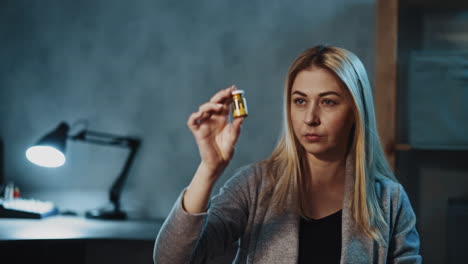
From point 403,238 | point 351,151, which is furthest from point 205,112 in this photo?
point 403,238

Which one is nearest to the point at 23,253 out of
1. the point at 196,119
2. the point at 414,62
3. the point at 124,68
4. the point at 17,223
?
the point at 17,223

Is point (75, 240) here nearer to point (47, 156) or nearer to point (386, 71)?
point (47, 156)

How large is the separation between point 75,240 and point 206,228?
2.21 ft

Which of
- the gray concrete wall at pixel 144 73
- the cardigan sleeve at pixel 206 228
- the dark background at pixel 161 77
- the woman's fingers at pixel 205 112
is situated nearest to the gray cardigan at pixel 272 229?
the cardigan sleeve at pixel 206 228

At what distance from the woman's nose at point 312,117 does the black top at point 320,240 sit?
0.28 meters

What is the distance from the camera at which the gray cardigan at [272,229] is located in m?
1.51

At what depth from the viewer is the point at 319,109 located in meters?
1.55

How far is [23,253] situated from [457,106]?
169 cm

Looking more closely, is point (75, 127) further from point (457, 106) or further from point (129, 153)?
point (457, 106)

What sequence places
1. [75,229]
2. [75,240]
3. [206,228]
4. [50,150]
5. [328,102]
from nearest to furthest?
[206,228] → [328,102] → [75,240] → [75,229] → [50,150]

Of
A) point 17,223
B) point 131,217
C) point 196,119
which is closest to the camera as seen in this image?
point 196,119

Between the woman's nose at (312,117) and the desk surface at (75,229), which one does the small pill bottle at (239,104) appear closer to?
the woman's nose at (312,117)

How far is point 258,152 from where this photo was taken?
2.58m

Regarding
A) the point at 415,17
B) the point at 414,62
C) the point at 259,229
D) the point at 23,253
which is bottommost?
the point at 23,253
